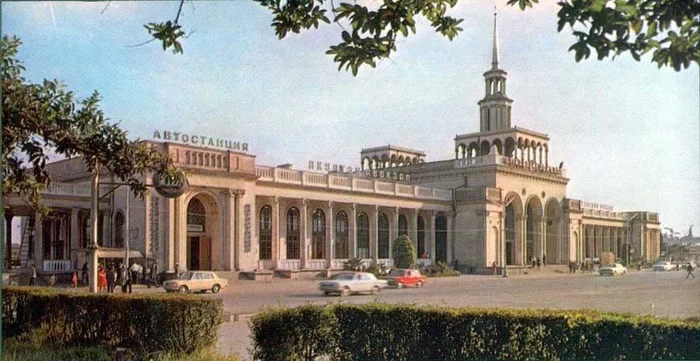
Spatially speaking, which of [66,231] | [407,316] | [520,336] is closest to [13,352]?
[407,316]

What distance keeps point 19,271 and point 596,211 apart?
811 cm

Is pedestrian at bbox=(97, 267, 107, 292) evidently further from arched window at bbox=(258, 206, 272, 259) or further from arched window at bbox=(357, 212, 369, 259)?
arched window at bbox=(357, 212, 369, 259)

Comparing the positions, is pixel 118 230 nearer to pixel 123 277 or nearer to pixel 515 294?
pixel 123 277

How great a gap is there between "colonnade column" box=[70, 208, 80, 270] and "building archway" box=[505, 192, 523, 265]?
5.36 m

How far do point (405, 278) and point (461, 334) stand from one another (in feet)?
9.96

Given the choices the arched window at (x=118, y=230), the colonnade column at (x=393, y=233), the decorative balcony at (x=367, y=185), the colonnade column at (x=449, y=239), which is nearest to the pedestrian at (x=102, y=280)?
the arched window at (x=118, y=230)

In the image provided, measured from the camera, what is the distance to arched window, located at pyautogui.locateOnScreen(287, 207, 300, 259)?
345 inches

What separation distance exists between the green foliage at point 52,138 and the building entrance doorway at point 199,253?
176 cm

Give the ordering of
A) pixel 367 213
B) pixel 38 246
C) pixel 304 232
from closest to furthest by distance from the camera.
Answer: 1. pixel 367 213
2. pixel 304 232
3. pixel 38 246

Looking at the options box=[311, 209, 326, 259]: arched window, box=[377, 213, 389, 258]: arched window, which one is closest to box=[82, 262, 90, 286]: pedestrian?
box=[311, 209, 326, 259]: arched window

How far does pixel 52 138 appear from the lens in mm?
6086

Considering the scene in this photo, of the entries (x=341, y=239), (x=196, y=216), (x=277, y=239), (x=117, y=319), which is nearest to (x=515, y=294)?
(x=341, y=239)

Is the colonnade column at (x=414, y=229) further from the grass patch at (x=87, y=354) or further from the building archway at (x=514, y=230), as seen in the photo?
the grass patch at (x=87, y=354)

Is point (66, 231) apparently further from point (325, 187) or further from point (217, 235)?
point (325, 187)
